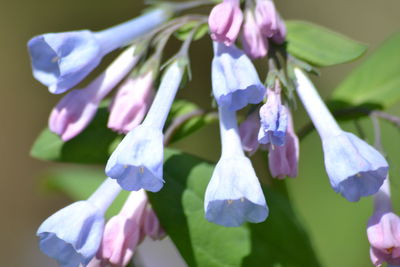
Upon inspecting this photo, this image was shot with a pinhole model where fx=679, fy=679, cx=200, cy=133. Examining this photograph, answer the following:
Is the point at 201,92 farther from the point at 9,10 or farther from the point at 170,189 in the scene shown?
the point at 170,189

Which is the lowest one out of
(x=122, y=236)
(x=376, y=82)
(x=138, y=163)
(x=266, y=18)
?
(x=376, y=82)

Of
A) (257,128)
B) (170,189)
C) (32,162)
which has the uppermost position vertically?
(257,128)

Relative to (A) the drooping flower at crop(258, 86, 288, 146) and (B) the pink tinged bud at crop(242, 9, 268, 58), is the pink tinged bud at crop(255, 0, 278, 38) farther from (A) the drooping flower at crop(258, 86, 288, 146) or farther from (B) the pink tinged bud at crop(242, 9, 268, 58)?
(A) the drooping flower at crop(258, 86, 288, 146)

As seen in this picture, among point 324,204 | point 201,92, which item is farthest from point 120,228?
point 201,92

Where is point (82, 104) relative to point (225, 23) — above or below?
below

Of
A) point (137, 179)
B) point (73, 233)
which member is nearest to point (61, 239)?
point (73, 233)

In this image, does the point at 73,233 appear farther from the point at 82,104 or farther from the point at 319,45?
the point at 319,45
